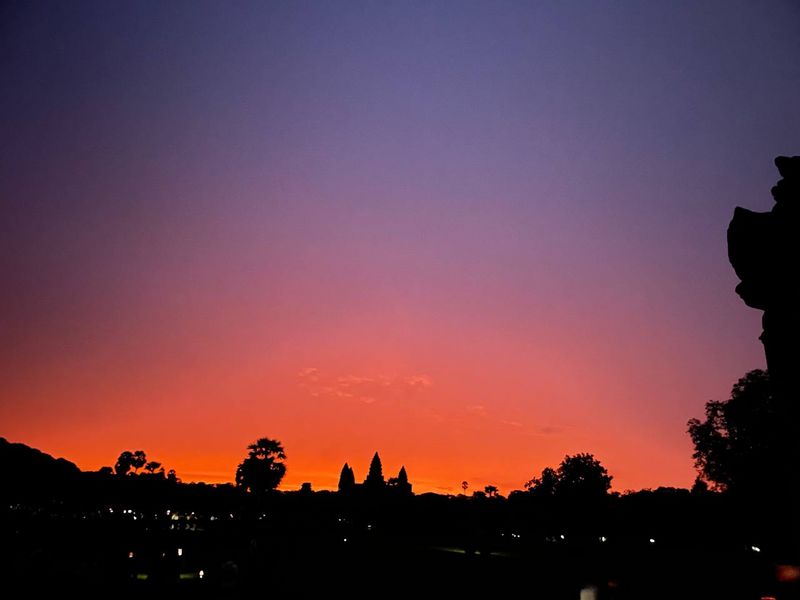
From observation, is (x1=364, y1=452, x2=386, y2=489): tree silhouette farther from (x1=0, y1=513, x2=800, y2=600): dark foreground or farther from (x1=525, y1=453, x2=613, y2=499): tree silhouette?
(x1=0, y1=513, x2=800, y2=600): dark foreground

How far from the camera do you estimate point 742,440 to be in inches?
1812

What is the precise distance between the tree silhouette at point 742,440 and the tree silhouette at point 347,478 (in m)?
128

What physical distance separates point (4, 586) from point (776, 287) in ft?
70.4

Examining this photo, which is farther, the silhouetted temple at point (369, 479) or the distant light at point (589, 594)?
the silhouetted temple at point (369, 479)

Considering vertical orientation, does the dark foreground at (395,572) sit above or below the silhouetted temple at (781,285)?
below

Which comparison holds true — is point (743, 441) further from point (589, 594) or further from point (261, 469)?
point (261, 469)

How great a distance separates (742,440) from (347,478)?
135 meters

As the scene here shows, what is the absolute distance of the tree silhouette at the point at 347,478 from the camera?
163625mm

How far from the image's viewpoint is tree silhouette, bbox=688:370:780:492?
42812 mm

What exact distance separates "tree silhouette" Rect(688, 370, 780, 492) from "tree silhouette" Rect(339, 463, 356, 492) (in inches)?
5031

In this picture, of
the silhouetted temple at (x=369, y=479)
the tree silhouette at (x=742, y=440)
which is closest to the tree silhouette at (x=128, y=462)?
the silhouetted temple at (x=369, y=479)

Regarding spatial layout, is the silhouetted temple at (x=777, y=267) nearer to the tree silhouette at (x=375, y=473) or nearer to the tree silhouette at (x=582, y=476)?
the tree silhouette at (x=582, y=476)

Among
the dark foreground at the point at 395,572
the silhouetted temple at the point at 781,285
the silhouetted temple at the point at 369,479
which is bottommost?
the dark foreground at the point at 395,572

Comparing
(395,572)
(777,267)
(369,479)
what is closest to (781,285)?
(777,267)
